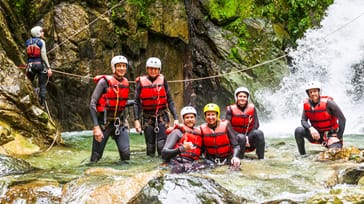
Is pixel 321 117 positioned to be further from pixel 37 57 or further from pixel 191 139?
pixel 37 57

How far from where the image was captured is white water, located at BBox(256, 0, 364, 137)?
15602mm

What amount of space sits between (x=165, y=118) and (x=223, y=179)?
2.14 meters

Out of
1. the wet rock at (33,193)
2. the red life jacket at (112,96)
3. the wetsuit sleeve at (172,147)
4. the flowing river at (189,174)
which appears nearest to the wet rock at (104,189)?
the flowing river at (189,174)

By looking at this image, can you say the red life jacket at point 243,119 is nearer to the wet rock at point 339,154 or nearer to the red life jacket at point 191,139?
the red life jacket at point 191,139

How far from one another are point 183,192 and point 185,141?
6.65 ft

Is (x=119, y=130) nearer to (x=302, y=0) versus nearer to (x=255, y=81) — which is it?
(x=255, y=81)

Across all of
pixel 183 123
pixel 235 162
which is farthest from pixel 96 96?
pixel 235 162

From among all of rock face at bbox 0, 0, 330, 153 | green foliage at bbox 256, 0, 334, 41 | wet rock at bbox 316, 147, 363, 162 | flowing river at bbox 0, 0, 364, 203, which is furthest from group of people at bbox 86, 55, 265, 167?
green foliage at bbox 256, 0, 334, 41

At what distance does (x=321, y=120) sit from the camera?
829 centimetres

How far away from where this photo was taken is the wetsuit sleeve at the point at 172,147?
656 cm

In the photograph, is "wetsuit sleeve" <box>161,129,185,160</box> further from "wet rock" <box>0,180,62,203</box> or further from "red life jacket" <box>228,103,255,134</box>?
"wet rock" <box>0,180,62,203</box>

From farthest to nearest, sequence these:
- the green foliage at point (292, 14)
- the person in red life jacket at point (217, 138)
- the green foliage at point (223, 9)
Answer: the green foliage at point (292, 14), the green foliage at point (223, 9), the person in red life jacket at point (217, 138)

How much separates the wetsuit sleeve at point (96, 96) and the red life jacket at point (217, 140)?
178 cm

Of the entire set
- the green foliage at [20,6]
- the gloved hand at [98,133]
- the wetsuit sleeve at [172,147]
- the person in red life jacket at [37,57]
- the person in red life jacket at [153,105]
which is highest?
the green foliage at [20,6]
